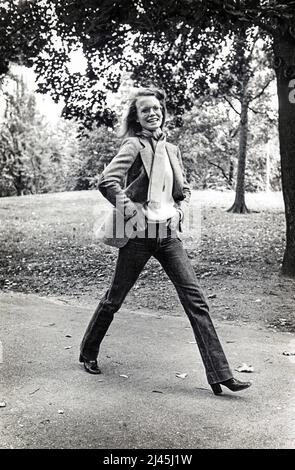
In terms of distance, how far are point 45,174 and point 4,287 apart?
592 cm

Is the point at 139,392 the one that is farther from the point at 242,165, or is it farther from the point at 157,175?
the point at 242,165

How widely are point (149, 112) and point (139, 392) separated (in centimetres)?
200

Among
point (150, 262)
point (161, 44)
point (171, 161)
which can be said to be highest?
point (161, 44)

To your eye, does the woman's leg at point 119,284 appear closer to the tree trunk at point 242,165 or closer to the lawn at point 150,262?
the lawn at point 150,262

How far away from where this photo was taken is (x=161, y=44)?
10.8 meters

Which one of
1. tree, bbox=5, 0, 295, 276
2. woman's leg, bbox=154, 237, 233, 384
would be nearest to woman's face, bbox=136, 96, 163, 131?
woman's leg, bbox=154, 237, 233, 384

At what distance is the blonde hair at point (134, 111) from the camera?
430 cm

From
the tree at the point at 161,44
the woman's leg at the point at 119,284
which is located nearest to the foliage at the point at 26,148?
the tree at the point at 161,44

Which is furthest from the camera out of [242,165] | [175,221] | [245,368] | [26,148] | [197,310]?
[242,165]

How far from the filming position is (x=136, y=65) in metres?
10.8

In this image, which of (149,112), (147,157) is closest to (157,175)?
(147,157)

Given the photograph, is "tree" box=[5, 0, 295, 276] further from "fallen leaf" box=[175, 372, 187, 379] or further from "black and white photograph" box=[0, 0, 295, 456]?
"fallen leaf" box=[175, 372, 187, 379]

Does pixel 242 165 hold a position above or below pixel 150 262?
above

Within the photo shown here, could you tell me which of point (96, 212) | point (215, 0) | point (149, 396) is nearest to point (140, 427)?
point (149, 396)
